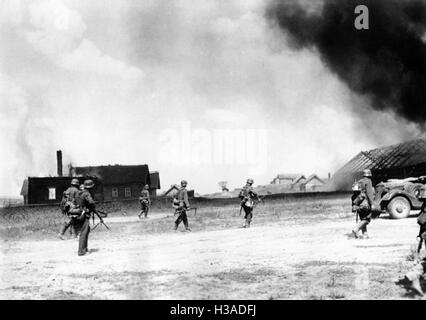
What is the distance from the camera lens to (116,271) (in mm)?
8352

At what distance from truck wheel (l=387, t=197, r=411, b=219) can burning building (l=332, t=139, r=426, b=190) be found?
1320 cm

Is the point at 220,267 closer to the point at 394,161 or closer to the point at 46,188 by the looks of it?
the point at 394,161

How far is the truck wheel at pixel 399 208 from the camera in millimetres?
15055

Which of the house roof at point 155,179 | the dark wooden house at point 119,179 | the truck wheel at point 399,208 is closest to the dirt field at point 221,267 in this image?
the truck wheel at point 399,208

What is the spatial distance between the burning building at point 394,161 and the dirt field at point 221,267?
52.1 ft

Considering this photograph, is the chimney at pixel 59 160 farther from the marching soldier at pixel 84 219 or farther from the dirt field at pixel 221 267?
the marching soldier at pixel 84 219

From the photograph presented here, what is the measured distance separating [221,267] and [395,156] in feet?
84.1

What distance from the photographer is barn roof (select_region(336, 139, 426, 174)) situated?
28386 millimetres

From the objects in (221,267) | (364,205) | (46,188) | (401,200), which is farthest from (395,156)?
(46,188)

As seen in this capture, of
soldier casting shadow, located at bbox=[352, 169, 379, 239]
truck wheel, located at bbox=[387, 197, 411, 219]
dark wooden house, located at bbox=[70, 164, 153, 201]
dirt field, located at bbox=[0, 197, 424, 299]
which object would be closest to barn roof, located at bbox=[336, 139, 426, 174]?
truck wheel, located at bbox=[387, 197, 411, 219]

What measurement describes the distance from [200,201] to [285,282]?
2614 cm

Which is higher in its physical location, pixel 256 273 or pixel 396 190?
pixel 396 190
